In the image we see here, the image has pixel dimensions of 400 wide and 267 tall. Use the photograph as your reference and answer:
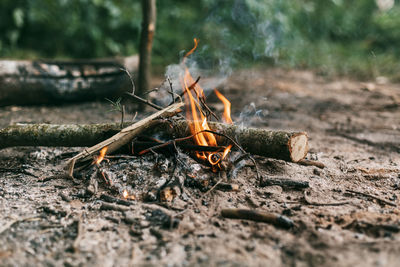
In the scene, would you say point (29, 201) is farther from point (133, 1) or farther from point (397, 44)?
point (397, 44)

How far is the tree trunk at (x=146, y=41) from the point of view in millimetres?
4800

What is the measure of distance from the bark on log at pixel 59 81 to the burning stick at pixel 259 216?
359 cm

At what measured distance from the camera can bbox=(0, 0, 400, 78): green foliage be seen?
27.6ft

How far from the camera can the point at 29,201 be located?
8.68 feet

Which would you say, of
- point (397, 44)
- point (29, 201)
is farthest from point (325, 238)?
point (397, 44)

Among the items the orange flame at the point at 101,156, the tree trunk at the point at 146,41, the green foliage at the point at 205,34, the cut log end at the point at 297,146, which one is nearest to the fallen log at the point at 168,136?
the cut log end at the point at 297,146

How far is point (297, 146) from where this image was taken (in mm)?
2916

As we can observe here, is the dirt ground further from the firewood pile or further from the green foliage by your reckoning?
the green foliage

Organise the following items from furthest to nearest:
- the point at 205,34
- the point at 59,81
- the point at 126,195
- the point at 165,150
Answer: the point at 205,34
the point at 59,81
the point at 165,150
the point at 126,195

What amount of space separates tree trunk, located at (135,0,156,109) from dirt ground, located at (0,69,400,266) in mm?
1933

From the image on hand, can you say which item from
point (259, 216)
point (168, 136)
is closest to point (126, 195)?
point (168, 136)

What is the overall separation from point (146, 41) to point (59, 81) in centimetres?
167

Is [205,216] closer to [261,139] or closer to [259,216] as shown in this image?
[259,216]

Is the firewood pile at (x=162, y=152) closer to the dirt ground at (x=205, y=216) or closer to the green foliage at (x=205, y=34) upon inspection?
the dirt ground at (x=205, y=216)
